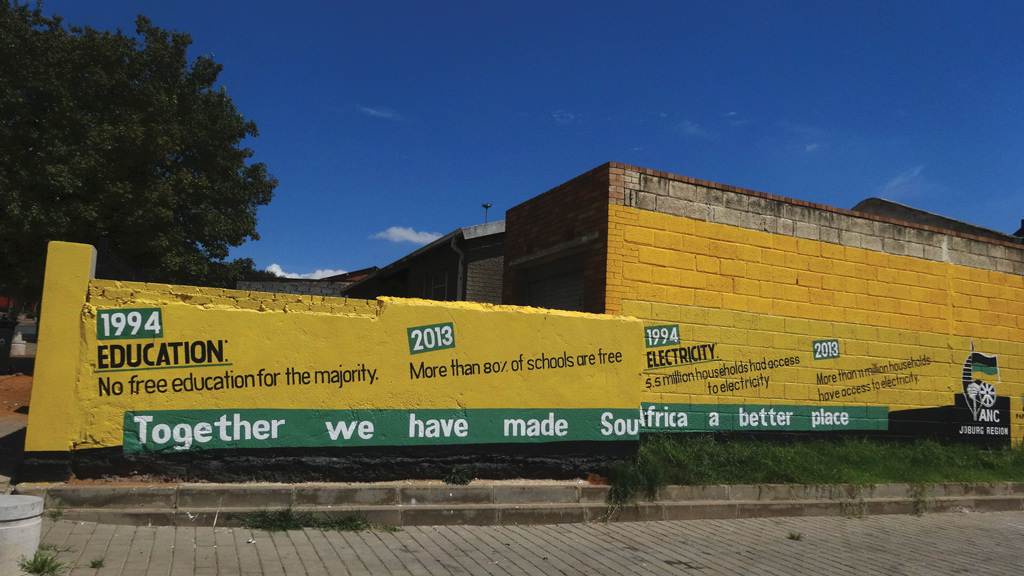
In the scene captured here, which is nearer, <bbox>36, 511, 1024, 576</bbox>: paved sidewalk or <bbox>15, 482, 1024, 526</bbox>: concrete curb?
<bbox>36, 511, 1024, 576</bbox>: paved sidewalk

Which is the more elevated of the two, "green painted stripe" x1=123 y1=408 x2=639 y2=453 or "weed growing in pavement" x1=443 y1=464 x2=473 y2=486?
"green painted stripe" x1=123 y1=408 x2=639 y2=453

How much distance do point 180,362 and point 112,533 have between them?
1391 millimetres

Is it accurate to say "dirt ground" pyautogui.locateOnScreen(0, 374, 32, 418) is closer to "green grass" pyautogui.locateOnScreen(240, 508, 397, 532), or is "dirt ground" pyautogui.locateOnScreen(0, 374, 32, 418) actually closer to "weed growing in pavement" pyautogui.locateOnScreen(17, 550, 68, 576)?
"green grass" pyautogui.locateOnScreen(240, 508, 397, 532)

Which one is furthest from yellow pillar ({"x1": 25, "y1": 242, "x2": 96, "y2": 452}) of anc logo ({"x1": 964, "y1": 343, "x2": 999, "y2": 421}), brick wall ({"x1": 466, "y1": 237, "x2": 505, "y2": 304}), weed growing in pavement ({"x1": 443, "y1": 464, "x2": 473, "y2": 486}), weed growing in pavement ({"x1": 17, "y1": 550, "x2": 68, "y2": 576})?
anc logo ({"x1": 964, "y1": 343, "x2": 999, "y2": 421})

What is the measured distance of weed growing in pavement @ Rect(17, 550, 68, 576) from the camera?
3.97m

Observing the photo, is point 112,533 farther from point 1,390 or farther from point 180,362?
point 1,390

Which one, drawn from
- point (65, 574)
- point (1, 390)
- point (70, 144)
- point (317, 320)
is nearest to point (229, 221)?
point (70, 144)

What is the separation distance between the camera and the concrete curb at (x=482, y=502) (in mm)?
5402

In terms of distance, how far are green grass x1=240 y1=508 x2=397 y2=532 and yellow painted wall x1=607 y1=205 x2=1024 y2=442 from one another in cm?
366

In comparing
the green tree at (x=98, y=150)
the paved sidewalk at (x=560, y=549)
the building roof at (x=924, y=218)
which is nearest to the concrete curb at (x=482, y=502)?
the paved sidewalk at (x=560, y=549)

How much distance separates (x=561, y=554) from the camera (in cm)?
564

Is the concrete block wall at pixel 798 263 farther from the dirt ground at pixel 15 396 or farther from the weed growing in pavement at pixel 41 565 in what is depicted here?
the dirt ground at pixel 15 396

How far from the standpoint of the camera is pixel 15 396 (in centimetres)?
1254

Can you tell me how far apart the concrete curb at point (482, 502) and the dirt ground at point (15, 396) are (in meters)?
6.17
